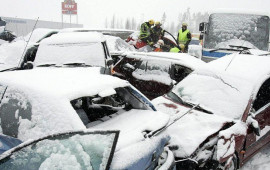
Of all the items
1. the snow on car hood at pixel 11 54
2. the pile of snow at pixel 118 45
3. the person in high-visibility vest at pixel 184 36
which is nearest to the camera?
the snow on car hood at pixel 11 54

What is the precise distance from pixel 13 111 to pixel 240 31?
7443mm

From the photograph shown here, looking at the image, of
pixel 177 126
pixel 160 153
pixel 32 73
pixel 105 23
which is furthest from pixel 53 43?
pixel 105 23

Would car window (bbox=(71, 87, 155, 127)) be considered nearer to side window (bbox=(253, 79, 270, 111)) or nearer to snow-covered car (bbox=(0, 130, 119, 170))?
snow-covered car (bbox=(0, 130, 119, 170))

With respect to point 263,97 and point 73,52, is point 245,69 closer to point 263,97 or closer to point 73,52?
point 263,97

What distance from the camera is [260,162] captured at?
14.1 ft

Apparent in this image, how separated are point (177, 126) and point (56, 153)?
207 cm

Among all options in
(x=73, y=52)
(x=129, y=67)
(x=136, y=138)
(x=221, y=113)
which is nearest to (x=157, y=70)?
(x=129, y=67)

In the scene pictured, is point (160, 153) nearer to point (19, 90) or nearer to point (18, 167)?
point (18, 167)

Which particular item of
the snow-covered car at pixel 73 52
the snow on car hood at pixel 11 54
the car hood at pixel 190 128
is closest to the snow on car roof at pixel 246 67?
the car hood at pixel 190 128

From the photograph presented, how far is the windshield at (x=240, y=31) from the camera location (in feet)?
26.3

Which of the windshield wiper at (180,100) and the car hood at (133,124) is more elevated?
the car hood at (133,124)

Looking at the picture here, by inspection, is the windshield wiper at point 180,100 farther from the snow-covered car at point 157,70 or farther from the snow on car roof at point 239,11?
the snow on car roof at point 239,11

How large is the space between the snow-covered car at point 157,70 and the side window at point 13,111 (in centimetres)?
319

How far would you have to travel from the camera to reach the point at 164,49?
1032cm
